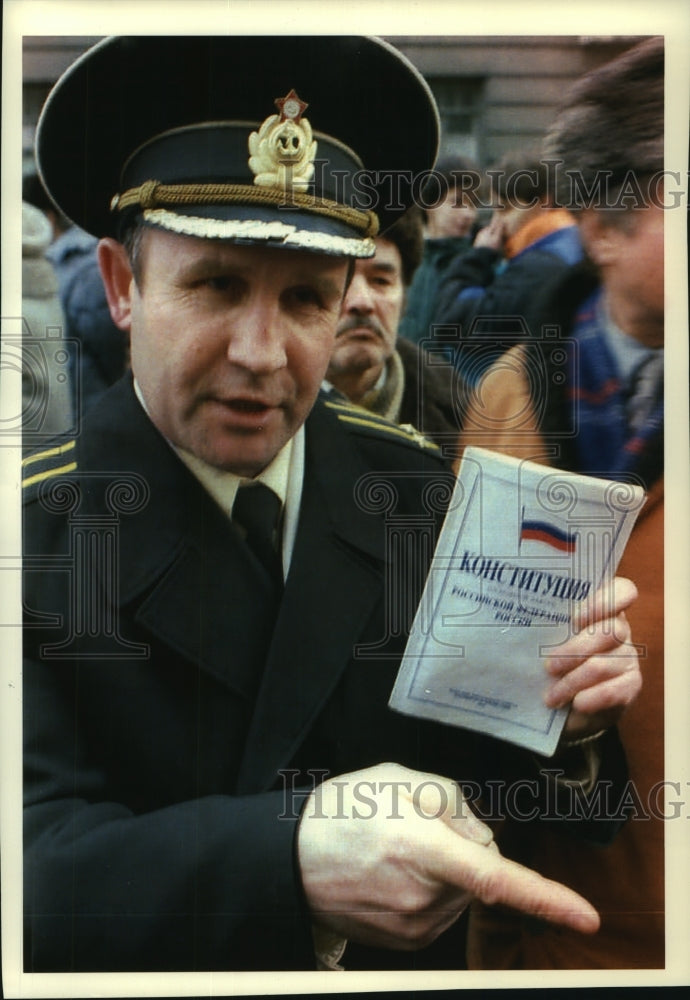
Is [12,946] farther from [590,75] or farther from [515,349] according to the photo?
[590,75]

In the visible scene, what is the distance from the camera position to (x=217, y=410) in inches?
147

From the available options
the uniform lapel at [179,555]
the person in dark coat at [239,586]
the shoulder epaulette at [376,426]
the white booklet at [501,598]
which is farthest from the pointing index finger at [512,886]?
the shoulder epaulette at [376,426]

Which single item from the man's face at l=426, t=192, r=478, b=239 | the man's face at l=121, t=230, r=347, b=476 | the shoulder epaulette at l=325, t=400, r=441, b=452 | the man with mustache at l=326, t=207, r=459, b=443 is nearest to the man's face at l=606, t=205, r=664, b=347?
the man's face at l=426, t=192, r=478, b=239

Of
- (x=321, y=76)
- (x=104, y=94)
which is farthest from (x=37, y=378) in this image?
(x=321, y=76)

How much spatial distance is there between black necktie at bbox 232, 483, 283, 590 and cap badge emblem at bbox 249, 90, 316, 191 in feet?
2.95

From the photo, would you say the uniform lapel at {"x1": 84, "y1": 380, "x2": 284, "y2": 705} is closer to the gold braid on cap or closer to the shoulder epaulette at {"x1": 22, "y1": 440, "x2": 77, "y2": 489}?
the shoulder epaulette at {"x1": 22, "y1": 440, "x2": 77, "y2": 489}

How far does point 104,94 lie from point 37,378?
33.7 inches

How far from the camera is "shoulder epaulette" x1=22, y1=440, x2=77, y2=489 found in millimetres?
3789

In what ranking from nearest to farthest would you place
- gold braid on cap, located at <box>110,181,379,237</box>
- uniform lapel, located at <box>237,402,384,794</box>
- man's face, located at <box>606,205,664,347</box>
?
gold braid on cap, located at <box>110,181,379,237</box> < uniform lapel, located at <box>237,402,384,794</box> < man's face, located at <box>606,205,664,347</box>

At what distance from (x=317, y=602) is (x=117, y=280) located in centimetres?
112

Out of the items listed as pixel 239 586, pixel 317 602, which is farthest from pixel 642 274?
pixel 239 586

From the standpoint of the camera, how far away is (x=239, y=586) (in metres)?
3.76

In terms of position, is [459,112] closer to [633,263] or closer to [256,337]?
[633,263]

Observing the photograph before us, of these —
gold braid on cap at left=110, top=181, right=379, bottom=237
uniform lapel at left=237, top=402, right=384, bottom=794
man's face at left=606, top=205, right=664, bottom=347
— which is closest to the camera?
gold braid on cap at left=110, top=181, right=379, bottom=237
